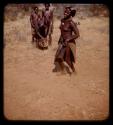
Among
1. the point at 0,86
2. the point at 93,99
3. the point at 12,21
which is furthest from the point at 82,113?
the point at 12,21

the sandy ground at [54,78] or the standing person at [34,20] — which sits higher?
the standing person at [34,20]

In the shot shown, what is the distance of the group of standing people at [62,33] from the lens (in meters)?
2.73

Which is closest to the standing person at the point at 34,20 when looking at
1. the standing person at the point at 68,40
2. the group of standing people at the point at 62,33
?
the group of standing people at the point at 62,33

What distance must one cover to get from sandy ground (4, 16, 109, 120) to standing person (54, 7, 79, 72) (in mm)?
32

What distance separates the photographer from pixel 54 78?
274cm

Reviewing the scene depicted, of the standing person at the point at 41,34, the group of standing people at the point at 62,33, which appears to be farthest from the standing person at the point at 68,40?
the standing person at the point at 41,34

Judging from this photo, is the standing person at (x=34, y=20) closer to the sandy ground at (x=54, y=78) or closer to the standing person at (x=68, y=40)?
the sandy ground at (x=54, y=78)

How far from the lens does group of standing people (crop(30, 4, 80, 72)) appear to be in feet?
8.95

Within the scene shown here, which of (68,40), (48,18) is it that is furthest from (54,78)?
(48,18)

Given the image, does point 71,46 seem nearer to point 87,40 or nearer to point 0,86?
point 87,40

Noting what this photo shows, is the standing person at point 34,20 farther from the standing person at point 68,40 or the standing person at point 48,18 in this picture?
the standing person at point 68,40

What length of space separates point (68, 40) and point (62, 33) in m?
0.07

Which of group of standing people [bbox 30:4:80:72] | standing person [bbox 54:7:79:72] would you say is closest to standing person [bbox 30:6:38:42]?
group of standing people [bbox 30:4:80:72]

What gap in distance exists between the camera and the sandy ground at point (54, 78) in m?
2.73
